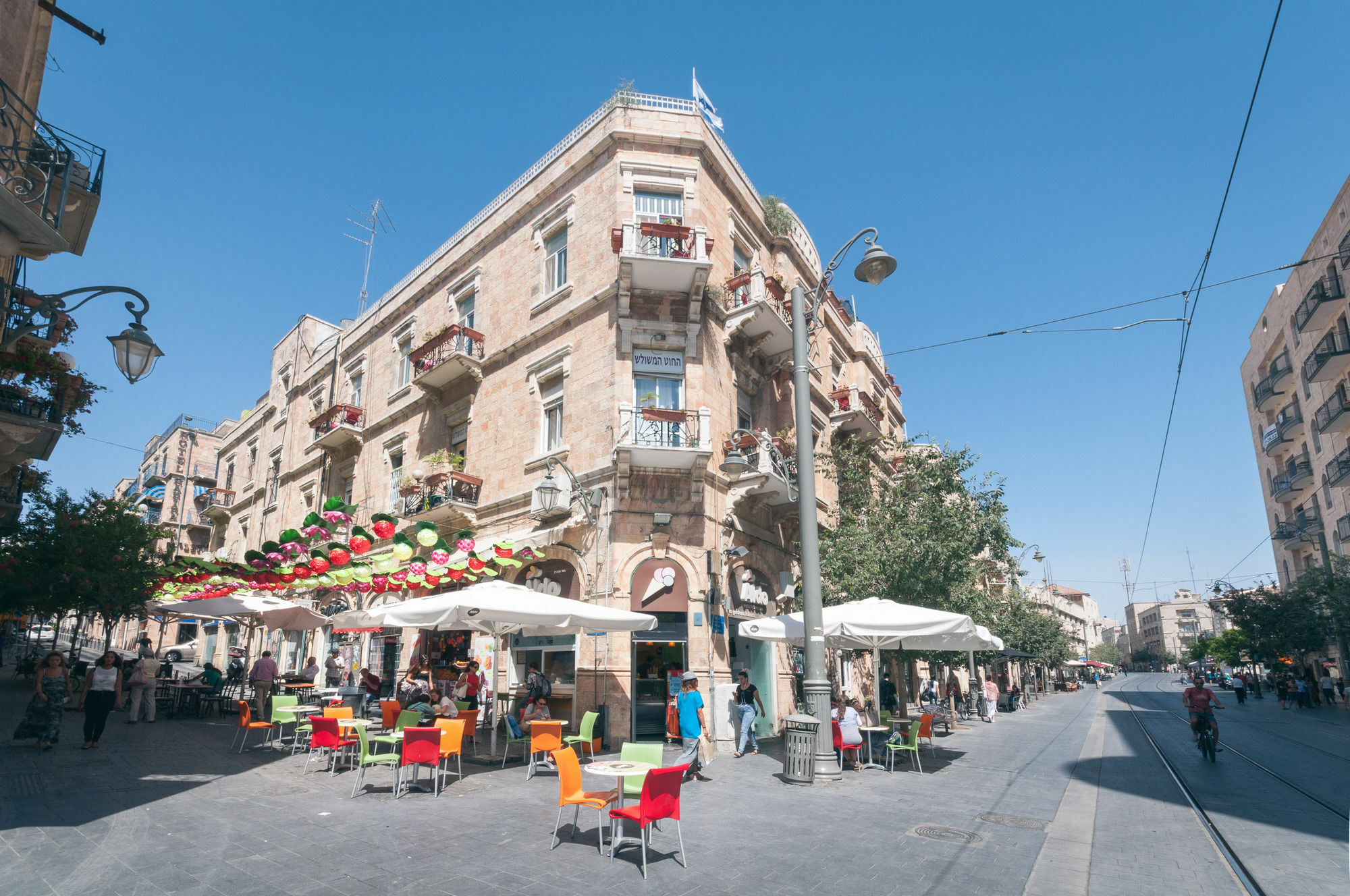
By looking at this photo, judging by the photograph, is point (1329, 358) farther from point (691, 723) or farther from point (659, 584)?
point (691, 723)

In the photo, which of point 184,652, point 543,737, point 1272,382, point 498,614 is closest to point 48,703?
point 498,614

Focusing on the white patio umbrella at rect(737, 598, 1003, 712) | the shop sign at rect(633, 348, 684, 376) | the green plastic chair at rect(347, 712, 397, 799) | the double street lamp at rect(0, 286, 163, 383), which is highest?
the shop sign at rect(633, 348, 684, 376)

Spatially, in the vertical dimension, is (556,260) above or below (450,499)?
above

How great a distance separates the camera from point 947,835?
732 centimetres

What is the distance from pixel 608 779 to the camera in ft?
Answer: 32.8

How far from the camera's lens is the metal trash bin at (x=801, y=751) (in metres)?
10.2

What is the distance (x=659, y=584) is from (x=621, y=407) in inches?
154

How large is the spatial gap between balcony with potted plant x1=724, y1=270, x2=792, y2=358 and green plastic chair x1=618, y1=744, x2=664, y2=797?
12.0 m

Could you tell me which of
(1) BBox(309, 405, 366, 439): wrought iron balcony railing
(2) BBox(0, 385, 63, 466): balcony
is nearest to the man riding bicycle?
(2) BBox(0, 385, 63, 466): balcony

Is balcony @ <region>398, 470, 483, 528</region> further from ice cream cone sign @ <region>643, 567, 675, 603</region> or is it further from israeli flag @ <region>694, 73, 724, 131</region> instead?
israeli flag @ <region>694, 73, 724, 131</region>

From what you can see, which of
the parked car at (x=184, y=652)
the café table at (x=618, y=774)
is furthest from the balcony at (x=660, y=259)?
the parked car at (x=184, y=652)

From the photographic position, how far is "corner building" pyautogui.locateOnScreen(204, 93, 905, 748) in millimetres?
15148

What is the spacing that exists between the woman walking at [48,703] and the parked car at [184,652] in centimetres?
2641

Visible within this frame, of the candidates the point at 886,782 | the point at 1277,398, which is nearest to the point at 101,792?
the point at 886,782
